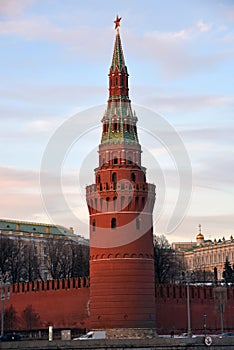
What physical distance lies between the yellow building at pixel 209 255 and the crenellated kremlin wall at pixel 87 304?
78.7 meters

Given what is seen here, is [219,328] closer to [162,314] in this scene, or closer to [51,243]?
[162,314]

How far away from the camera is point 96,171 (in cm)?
6056

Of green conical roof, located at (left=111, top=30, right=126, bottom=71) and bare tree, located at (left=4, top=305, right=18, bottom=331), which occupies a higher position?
green conical roof, located at (left=111, top=30, right=126, bottom=71)

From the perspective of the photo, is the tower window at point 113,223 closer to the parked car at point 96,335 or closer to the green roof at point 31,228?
the parked car at point 96,335

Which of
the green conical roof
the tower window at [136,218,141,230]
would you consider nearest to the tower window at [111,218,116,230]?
the tower window at [136,218,141,230]

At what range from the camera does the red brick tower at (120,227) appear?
57.1 metres

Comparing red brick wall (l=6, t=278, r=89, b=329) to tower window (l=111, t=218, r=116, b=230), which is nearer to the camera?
tower window (l=111, t=218, r=116, b=230)

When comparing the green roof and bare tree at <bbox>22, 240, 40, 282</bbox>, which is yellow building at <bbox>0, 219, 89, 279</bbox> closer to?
the green roof

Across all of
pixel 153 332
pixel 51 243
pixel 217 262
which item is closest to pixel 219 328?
pixel 153 332

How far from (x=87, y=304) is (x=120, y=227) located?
8.81m

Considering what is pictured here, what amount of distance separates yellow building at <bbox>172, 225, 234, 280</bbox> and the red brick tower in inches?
3450

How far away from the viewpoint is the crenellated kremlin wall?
207ft

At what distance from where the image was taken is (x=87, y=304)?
62.6 meters

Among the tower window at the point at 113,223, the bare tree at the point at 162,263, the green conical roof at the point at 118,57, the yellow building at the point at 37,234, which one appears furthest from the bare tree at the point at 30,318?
the yellow building at the point at 37,234
